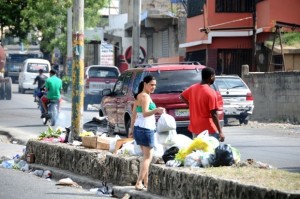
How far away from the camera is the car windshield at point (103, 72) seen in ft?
142

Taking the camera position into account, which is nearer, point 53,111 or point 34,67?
point 53,111

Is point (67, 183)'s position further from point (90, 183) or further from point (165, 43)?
point (165, 43)

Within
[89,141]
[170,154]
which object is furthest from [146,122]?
[89,141]

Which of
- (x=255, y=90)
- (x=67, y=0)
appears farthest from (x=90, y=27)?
(x=255, y=90)

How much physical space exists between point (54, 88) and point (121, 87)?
291 inches

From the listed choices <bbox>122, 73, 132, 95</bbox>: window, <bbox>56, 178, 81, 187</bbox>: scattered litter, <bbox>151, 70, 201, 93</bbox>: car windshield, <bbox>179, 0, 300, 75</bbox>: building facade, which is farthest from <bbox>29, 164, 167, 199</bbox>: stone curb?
<bbox>179, 0, 300, 75</bbox>: building facade

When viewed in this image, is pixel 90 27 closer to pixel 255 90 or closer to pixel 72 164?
pixel 255 90

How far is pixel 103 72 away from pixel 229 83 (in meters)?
13.0

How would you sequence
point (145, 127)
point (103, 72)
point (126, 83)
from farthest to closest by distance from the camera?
1. point (103, 72)
2. point (126, 83)
3. point (145, 127)

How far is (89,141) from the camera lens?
54.6ft

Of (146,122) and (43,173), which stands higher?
(146,122)

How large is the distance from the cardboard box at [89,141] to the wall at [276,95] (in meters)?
15.3

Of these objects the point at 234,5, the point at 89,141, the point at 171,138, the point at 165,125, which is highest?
the point at 234,5

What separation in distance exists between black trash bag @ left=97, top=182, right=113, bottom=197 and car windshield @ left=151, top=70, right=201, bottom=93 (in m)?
6.65
